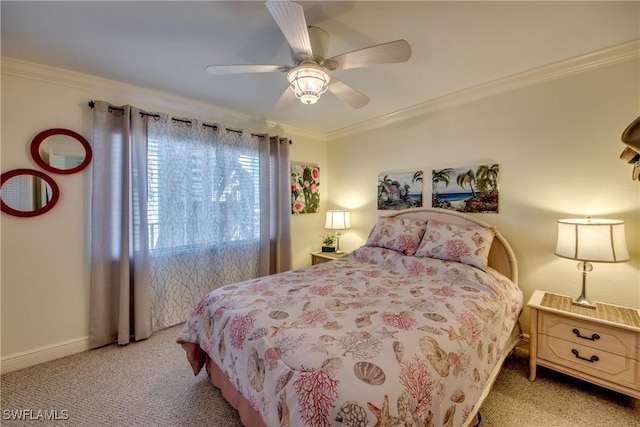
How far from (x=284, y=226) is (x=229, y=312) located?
203cm

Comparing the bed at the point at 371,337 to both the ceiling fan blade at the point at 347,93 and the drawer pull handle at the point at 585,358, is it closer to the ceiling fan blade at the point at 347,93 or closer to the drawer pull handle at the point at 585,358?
the drawer pull handle at the point at 585,358

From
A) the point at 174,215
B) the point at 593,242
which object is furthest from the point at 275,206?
the point at 593,242

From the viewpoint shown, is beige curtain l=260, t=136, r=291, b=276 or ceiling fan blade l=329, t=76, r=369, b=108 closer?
ceiling fan blade l=329, t=76, r=369, b=108

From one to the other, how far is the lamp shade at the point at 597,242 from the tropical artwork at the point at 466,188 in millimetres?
717

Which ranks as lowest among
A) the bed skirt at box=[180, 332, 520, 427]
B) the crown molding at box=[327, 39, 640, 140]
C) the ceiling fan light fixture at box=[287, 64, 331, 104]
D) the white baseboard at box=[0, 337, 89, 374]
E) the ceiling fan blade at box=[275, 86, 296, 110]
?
the white baseboard at box=[0, 337, 89, 374]

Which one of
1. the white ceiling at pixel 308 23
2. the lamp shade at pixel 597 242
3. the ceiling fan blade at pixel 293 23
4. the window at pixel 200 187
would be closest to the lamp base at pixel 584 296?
the lamp shade at pixel 597 242

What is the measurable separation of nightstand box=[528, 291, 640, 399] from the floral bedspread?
0.70 feet

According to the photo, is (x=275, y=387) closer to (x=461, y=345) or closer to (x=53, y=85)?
(x=461, y=345)

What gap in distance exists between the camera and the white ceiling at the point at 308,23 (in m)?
1.48

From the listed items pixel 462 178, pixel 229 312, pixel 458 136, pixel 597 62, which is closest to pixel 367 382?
pixel 229 312

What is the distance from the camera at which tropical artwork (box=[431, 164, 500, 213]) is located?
2488 millimetres

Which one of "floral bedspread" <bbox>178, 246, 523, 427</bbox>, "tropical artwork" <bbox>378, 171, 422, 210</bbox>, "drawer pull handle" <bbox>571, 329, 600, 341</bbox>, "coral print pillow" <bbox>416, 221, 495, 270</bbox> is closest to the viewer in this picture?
"floral bedspread" <bbox>178, 246, 523, 427</bbox>

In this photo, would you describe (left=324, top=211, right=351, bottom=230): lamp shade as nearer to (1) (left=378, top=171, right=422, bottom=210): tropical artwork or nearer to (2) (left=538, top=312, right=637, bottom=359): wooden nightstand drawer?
(1) (left=378, top=171, right=422, bottom=210): tropical artwork

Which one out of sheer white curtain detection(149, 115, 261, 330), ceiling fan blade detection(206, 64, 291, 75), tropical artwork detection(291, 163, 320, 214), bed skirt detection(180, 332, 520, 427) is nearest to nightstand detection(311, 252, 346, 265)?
tropical artwork detection(291, 163, 320, 214)
